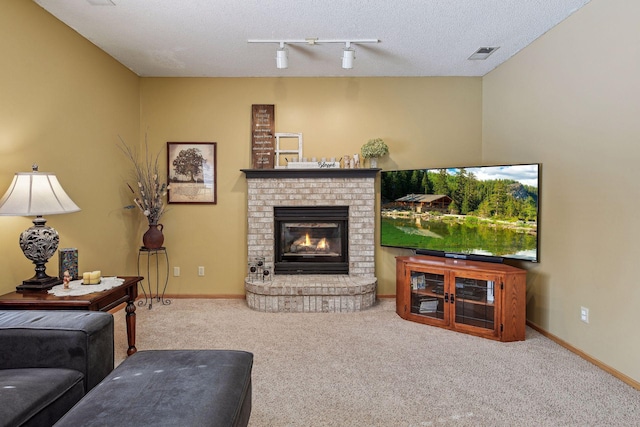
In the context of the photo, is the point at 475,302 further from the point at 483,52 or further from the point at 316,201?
the point at 483,52

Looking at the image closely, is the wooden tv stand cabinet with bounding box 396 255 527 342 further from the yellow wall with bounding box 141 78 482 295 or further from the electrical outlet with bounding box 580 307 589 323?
the yellow wall with bounding box 141 78 482 295

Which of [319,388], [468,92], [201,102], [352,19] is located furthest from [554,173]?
[201,102]

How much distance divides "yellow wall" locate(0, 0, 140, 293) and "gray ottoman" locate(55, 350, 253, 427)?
178 cm

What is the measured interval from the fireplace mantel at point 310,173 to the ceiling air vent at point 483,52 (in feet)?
5.08

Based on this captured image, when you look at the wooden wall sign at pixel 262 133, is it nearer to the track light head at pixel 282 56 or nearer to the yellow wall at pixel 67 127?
the track light head at pixel 282 56

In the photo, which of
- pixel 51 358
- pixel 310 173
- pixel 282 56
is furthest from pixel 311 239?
pixel 51 358

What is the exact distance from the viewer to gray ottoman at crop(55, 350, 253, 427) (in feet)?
4.23

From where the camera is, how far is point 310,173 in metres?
4.53

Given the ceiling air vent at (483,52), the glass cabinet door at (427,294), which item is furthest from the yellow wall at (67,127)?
the ceiling air vent at (483,52)

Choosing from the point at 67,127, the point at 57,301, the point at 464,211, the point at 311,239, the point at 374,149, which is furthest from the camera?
the point at 311,239

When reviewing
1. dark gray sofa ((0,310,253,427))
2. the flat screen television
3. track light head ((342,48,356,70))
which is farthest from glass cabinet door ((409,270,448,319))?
dark gray sofa ((0,310,253,427))

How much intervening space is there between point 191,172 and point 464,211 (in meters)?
3.17

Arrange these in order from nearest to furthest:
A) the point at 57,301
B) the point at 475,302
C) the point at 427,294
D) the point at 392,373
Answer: the point at 57,301 → the point at 392,373 → the point at 475,302 → the point at 427,294

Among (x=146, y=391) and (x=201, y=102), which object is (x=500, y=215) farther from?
(x=201, y=102)
